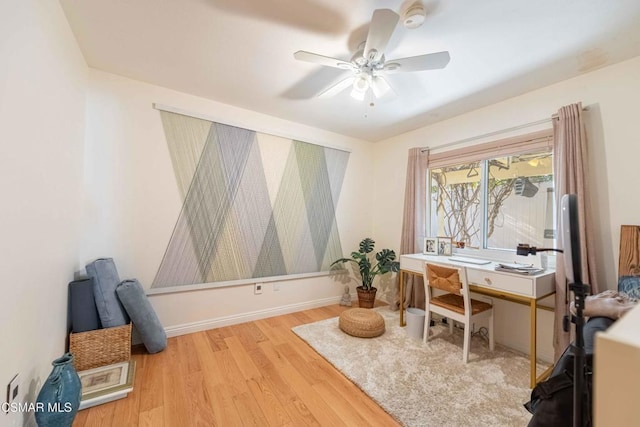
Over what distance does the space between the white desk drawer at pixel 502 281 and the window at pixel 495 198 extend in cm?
63

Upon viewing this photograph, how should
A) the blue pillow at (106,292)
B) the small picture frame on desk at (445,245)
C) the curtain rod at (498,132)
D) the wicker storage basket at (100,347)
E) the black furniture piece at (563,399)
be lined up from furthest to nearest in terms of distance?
the small picture frame on desk at (445,245), the curtain rod at (498,132), the blue pillow at (106,292), the wicker storage basket at (100,347), the black furniture piece at (563,399)

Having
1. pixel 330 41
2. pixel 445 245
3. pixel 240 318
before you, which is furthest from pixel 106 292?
pixel 445 245

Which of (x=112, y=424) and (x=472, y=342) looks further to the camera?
(x=472, y=342)

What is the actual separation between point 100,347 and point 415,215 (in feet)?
10.7

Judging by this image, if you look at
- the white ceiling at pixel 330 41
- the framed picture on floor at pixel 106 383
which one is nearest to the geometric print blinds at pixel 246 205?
the white ceiling at pixel 330 41

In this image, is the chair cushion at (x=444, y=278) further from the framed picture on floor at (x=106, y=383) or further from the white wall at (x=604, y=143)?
the framed picture on floor at (x=106, y=383)

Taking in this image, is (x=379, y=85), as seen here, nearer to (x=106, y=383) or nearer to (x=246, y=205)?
(x=246, y=205)

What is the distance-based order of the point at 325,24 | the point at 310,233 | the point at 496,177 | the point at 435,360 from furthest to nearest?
the point at 310,233 → the point at 496,177 → the point at 435,360 → the point at 325,24

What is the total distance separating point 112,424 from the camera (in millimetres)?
1449

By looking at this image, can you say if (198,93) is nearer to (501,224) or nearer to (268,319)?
(268,319)

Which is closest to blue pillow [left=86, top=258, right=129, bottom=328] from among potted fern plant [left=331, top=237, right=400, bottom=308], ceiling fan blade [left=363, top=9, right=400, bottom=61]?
potted fern plant [left=331, top=237, right=400, bottom=308]

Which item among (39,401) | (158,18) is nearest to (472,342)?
(39,401)

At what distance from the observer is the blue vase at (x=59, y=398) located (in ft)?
4.03

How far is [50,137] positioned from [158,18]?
0.96 m
